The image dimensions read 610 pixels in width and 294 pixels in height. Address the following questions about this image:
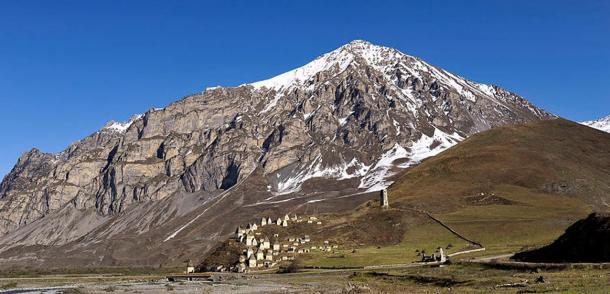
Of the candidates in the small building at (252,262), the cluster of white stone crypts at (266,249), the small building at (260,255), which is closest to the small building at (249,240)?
the cluster of white stone crypts at (266,249)

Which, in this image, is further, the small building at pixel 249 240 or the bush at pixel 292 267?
the small building at pixel 249 240

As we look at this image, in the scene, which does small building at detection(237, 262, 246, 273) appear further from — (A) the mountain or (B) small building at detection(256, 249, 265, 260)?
(A) the mountain

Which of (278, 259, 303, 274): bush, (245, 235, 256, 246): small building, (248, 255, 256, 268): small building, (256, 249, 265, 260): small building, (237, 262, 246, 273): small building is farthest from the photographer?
(245, 235, 256, 246): small building

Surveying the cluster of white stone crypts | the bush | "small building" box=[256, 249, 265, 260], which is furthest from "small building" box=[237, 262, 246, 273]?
the bush

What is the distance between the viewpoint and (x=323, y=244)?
16400 cm

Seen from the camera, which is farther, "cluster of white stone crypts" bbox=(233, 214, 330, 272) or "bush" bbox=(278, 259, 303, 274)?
"cluster of white stone crypts" bbox=(233, 214, 330, 272)

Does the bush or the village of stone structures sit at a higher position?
the village of stone structures

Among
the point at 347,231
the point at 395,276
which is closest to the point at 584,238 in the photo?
the point at 395,276

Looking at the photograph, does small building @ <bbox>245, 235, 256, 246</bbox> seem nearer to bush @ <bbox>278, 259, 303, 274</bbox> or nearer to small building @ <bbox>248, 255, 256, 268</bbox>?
small building @ <bbox>248, 255, 256, 268</bbox>

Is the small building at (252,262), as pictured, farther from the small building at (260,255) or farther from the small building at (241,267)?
the small building at (241,267)

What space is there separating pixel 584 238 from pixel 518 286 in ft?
108

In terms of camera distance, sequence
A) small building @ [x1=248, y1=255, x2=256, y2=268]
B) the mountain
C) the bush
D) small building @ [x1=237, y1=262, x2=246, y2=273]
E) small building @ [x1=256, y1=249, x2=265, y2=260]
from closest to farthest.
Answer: the mountain → the bush → small building @ [x1=237, y1=262, x2=246, y2=273] → small building @ [x1=248, y1=255, x2=256, y2=268] → small building @ [x1=256, y1=249, x2=265, y2=260]

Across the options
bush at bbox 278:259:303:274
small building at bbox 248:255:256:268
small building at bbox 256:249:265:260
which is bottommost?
bush at bbox 278:259:303:274

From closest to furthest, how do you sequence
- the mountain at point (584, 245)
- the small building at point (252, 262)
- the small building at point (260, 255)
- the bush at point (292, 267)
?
the mountain at point (584, 245) < the bush at point (292, 267) < the small building at point (252, 262) < the small building at point (260, 255)
